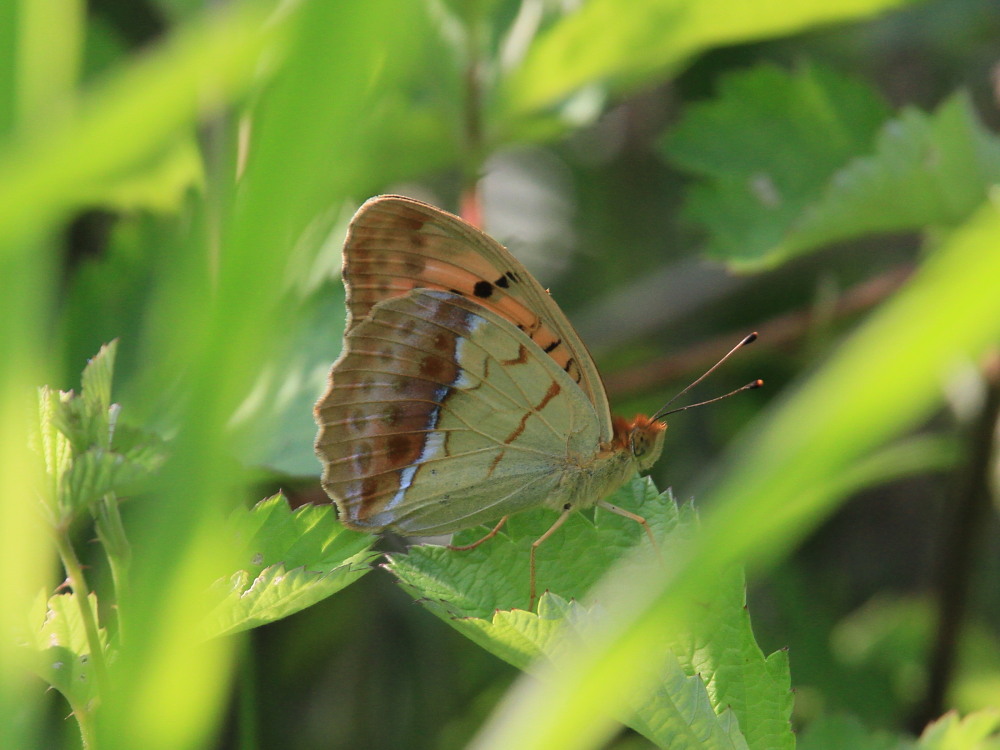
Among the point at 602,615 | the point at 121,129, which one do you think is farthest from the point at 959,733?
the point at 121,129

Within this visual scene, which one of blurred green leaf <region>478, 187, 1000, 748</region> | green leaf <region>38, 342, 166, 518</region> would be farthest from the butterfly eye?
blurred green leaf <region>478, 187, 1000, 748</region>

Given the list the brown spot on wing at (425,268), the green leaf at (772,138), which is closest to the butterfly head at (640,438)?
the brown spot on wing at (425,268)

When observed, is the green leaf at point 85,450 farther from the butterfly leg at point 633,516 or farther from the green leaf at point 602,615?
the butterfly leg at point 633,516

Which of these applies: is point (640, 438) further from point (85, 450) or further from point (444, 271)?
point (85, 450)

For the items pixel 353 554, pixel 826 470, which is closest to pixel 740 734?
pixel 353 554

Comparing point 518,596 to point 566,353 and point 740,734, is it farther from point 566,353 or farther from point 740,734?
point 566,353
